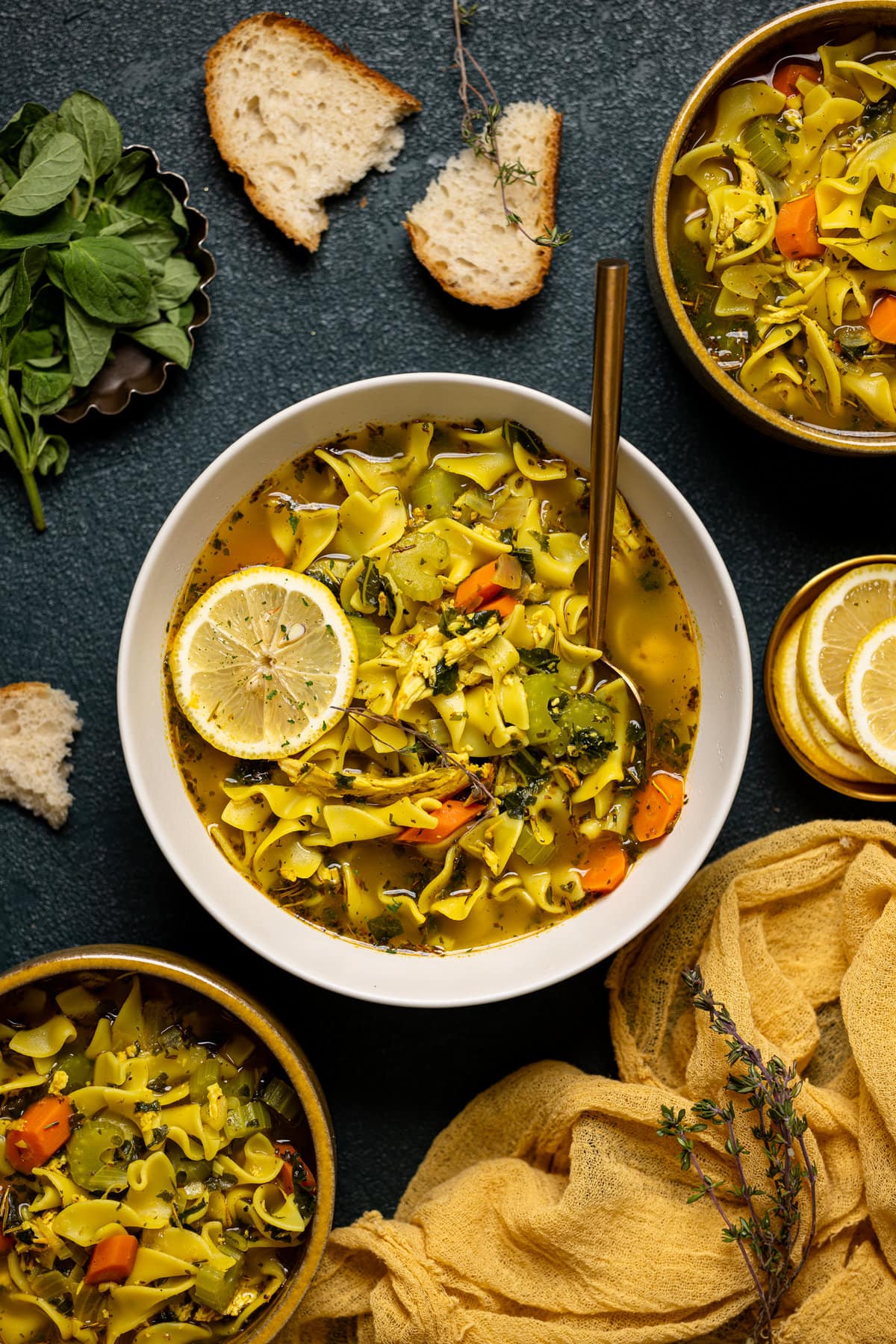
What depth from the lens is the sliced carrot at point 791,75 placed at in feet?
11.9

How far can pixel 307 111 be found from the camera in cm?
386

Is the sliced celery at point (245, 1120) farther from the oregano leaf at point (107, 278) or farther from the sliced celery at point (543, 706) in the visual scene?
the oregano leaf at point (107, 278)

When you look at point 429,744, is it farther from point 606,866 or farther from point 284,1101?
point 284,1101

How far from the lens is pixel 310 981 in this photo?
10.9ft

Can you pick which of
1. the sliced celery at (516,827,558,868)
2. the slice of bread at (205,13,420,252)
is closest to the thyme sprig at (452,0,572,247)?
the slice of bread at (205,13,420,252)

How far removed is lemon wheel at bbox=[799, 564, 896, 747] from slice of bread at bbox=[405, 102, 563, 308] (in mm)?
1538

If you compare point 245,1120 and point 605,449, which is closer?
point 605,449

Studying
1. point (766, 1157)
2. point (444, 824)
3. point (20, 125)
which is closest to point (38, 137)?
point (20, 125)

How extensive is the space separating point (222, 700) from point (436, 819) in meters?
0.80

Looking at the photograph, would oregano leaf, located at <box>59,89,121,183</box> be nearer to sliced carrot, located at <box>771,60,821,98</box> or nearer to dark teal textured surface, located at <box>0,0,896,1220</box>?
dark teal textured surface, located at <box>0,0,896,1220</box>

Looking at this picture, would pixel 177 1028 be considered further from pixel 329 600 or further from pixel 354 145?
pixel 354 145

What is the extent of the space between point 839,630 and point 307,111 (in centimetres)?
268

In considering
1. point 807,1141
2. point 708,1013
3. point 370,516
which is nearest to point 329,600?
point 370,516

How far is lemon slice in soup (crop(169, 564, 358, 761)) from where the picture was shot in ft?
11.2
